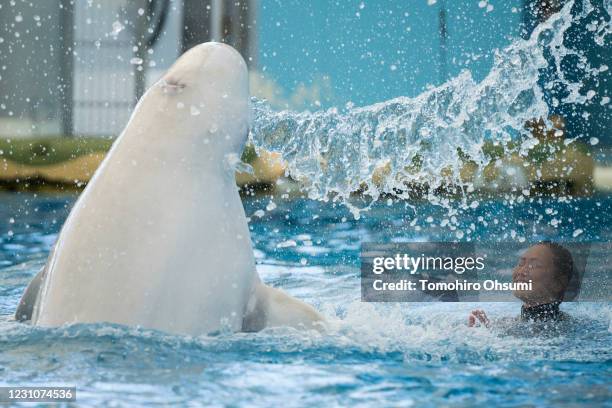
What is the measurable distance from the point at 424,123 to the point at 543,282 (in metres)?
1.43

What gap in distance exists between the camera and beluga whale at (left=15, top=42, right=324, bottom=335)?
238 cm

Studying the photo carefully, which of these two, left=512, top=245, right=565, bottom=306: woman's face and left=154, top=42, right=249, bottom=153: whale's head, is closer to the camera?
left=154, top=42, right=249, bottom=153: whale's head

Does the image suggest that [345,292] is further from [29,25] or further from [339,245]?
[29,25]

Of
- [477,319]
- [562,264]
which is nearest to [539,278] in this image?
[562,264]

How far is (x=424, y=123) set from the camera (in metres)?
4.92

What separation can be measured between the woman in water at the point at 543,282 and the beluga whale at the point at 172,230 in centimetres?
145

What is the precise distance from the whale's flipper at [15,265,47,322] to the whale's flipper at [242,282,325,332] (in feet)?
2.03

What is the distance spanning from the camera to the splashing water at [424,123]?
14.7 ft

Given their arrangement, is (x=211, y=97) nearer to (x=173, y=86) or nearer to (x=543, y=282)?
(x=173, y=86)

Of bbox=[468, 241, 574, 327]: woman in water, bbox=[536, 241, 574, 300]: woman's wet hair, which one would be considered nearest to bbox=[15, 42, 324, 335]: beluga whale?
bbox=[468, 241, 574, 327]: woman in water

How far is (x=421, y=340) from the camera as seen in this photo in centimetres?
292

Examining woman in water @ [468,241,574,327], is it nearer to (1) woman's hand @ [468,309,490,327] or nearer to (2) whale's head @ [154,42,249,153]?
(1) woman's hand @ [468,309,490,327]

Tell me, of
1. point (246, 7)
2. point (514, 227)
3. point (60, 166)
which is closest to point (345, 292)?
point (514, 227)

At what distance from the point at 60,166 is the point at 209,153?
11272 millimetres
